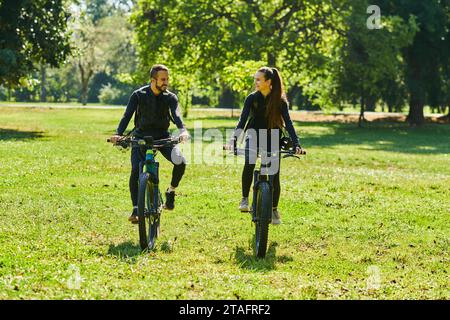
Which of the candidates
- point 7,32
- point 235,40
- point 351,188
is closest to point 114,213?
point 351,188

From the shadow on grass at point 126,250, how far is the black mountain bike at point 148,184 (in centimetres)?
14

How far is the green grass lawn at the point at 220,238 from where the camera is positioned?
661cm

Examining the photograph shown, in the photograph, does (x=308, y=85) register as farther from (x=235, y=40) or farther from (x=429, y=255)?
(x=429, y=255)

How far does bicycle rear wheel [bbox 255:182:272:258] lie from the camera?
7.91 meters

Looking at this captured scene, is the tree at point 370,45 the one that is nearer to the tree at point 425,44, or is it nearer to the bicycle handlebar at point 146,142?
the tree at point 425,44

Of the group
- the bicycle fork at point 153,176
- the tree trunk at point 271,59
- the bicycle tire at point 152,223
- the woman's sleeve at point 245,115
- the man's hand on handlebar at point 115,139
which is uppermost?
the tree trunk at point 271,59

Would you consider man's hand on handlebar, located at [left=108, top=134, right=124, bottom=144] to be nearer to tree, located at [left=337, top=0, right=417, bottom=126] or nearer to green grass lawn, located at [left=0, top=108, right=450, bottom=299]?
green grass lawn, located at [left=0, top=108, right=450, bottom=299]

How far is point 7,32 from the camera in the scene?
30.8 meters

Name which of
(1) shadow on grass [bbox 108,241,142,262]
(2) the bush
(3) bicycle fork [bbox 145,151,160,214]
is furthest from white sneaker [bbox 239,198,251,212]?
(2) the bush

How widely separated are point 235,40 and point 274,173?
27.7m

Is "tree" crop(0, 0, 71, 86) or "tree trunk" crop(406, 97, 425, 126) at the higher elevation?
"tree" crop(0, 0, 71, 86)

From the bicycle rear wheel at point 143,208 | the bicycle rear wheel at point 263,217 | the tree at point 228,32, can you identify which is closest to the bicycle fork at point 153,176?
the bicycle rear wheel at point 143,208

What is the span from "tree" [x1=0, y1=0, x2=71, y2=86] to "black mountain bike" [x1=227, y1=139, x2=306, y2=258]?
22.6 m

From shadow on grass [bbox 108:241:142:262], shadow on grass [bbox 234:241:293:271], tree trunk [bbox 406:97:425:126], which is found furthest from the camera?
tree trunk [bbox 406:97:425:126]
